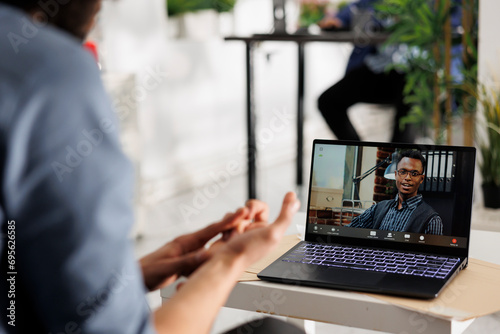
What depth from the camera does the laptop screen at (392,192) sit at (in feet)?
3.92

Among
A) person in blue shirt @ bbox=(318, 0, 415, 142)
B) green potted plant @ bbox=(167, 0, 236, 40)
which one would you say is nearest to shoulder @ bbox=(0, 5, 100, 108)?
person in blue shirt @ bbox=(318, 0, 415, 142)

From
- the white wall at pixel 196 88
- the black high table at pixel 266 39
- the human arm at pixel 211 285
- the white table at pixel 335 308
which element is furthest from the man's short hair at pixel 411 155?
the white wall at pixel 196 88

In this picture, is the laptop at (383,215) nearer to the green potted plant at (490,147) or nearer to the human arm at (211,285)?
the human arm at (211,285)

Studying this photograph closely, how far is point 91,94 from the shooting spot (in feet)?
1.69

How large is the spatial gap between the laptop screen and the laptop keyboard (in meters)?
0.04

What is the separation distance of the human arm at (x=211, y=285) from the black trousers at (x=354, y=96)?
2800mm

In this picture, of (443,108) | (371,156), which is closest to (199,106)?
(443,108)

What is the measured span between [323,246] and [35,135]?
85 centimetres

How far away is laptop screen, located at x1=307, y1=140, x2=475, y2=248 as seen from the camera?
120 cm

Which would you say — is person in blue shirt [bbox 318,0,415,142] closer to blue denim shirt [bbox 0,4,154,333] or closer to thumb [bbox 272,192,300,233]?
thumb [bbox 272,192,300,233]

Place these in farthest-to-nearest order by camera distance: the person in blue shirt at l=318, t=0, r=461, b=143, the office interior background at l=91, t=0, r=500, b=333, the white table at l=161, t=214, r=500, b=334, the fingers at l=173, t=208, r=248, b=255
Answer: the person in blue shirt at l=318, t=0, r=461, b=143
the office interior background at l=91, t=0, r=500, b=333
the white table at l=161, t=214, r=500, b=334
the fingers at l=173, t=208, r=248, b=255

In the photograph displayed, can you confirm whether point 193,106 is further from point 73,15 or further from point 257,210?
point 73,15

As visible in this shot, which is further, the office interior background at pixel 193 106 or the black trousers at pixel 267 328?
the office interior background at pixel 193 106

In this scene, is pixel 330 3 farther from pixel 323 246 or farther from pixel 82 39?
pixel 82 39
